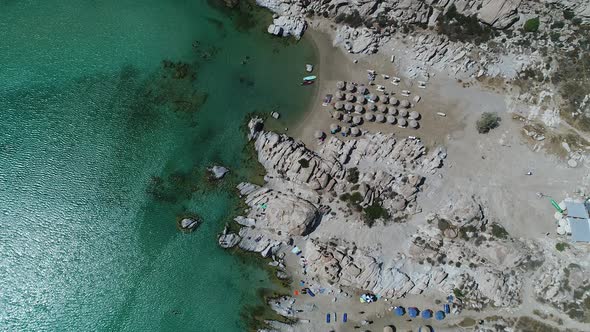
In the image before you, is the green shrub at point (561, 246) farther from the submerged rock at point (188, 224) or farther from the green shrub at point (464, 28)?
→ the submerged rock at point (188, 224)

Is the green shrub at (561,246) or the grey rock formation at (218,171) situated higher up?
the green shrub at (561,246)

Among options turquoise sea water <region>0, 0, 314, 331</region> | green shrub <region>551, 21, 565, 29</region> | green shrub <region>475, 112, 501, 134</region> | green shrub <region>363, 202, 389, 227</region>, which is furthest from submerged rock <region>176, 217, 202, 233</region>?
green shrub <region>551, 21, 565, 29</region>

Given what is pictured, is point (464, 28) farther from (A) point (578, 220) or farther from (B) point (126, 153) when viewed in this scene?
(B) point (126, 153)

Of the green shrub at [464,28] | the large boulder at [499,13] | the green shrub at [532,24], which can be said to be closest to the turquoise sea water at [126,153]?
the green shrub at [464,28]

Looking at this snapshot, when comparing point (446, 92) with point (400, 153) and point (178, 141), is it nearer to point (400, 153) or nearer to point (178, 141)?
point (400, 153)

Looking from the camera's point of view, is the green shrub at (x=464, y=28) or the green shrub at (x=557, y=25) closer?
the green shrub at (x=557, y=25)

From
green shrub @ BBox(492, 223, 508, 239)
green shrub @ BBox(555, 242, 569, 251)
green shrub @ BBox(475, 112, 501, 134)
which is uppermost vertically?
green shrub @ BBox(475, 112, 501, 134)

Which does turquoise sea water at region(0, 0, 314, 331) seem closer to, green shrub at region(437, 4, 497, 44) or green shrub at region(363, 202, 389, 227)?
green shrub at region(363, 202, 389, 227)
